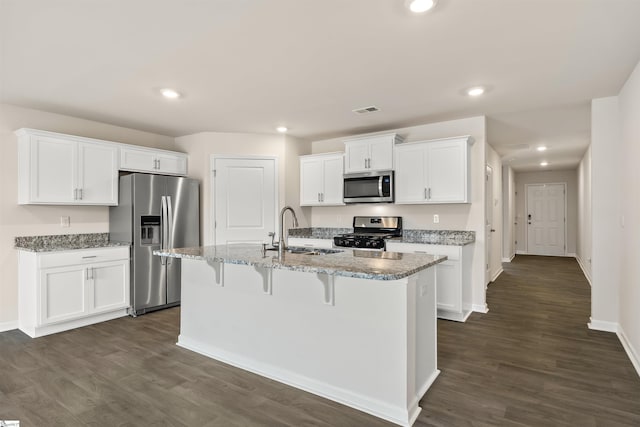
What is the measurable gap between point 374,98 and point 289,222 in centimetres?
247

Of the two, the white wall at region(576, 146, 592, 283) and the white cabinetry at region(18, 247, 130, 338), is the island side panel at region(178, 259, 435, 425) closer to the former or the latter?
the white cabinetry at region(18, 247, 130, 338)

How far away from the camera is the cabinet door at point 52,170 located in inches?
147

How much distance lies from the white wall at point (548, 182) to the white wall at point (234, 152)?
7.58 m

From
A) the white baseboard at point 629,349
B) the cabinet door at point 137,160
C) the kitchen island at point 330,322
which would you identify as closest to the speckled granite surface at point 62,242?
the cabinet door at point 137,160

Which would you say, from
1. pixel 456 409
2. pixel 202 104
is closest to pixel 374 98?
pixel 202 104

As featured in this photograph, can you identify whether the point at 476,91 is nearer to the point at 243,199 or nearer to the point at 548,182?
the point at 243,199

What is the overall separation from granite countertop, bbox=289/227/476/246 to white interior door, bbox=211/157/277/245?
20.9 inches

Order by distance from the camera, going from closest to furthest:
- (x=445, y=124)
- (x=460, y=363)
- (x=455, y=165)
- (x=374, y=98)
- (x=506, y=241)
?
(x=460, y=363) → (x=374, y=98) → (x=455, y=165) → (x=445, y=124) → (x=506, y=241)

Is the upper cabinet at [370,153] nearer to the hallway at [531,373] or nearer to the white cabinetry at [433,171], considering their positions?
the white cabinetry at [433,171]

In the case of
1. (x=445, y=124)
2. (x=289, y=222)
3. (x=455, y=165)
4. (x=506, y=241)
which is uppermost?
(x=445, y=124)

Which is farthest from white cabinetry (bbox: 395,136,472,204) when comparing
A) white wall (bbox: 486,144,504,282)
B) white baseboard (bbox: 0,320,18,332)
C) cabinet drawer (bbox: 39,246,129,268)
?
white baseboard (bbox: 0,320,18,332)

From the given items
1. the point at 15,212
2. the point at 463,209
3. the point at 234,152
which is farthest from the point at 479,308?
the point at 15,212

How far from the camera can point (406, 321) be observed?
210 centimetres

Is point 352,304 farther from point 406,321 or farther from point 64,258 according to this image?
point 64,258
